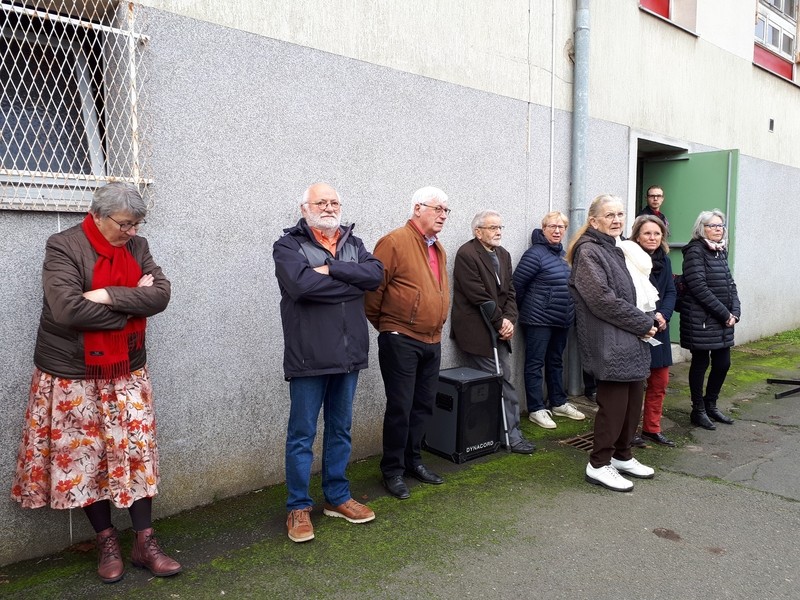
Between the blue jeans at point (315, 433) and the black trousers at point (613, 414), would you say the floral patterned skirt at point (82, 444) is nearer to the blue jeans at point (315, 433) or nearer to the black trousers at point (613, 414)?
the blue jeans at point (315, 433)

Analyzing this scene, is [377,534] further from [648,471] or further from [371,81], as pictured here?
[371,81]

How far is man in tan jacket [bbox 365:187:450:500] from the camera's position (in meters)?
3.93

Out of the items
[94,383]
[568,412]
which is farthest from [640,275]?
[94,383]

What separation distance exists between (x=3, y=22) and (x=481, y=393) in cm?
348

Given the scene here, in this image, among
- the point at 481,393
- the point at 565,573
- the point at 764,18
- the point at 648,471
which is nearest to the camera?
the point at 565,573

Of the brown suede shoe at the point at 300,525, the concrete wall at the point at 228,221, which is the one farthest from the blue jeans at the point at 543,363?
the brown suede shoe at the point at 300,525

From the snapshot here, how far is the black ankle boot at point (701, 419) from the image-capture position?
17.9 feet

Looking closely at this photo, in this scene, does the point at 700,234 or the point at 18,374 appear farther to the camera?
the point at 700,234

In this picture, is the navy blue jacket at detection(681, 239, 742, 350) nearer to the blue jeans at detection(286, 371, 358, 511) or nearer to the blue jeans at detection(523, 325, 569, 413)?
the blue jeans at detection(523, 325, 569, 413)

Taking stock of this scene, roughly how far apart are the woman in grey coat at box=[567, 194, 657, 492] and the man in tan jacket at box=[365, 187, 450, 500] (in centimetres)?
88

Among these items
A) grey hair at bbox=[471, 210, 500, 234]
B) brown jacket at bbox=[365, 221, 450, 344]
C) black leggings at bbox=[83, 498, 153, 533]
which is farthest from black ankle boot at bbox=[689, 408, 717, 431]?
black leggings at bbox=[83, 498, 153, 533]

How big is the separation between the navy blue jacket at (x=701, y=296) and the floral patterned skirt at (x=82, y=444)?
4.17 meters

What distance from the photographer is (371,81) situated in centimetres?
449

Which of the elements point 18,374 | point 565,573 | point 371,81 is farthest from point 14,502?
point 371,81
